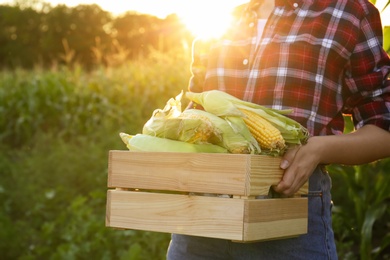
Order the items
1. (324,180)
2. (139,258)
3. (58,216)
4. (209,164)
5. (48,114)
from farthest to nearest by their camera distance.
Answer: (48,114)
(58,216)
(139,258)
(324,180)
(209,164)

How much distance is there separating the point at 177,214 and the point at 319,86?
21.8 inches

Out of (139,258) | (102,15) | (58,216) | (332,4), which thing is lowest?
(102,15)

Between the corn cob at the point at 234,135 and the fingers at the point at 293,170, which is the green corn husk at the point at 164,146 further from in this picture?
the fingers at the point at 293,170

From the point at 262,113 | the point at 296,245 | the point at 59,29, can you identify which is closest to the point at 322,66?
the point at 262,113

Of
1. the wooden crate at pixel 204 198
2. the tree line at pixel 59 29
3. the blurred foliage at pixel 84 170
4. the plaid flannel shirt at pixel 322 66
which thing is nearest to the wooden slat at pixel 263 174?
the wooden crate at pixel 204 198

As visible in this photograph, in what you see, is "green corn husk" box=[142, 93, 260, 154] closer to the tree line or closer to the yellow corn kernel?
the yellow corn kernel

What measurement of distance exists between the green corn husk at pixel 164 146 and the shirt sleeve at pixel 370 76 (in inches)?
18.7

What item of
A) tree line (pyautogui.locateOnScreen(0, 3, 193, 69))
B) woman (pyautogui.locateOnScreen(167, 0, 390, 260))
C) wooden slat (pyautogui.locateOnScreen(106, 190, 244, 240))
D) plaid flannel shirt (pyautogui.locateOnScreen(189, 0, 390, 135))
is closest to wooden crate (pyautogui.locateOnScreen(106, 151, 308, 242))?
wooden slat (pyautogui.locateOnScreen(106, 190, 244, 240))

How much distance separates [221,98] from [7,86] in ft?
22.3

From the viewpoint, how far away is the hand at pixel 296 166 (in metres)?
1.73

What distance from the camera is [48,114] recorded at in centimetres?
745

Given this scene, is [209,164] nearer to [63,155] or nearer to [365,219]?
[365,219]

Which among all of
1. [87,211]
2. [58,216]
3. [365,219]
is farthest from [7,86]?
[365,219]

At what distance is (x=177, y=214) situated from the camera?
175cm
